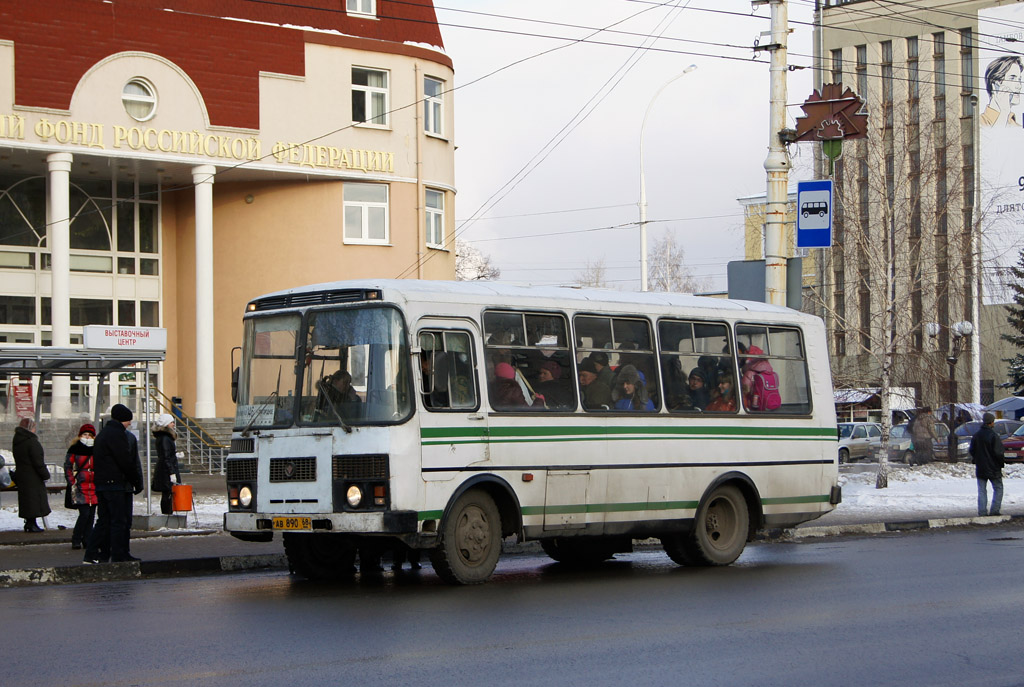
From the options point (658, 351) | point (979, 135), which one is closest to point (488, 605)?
point (658, 351)

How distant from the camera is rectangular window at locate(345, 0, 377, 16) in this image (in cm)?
4088

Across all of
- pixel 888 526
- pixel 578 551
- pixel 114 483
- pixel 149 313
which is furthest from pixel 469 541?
pixel 149 313

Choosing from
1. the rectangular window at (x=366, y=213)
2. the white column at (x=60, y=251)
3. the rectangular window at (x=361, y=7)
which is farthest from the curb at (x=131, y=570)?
the rectangular window at (x=361, y=7)

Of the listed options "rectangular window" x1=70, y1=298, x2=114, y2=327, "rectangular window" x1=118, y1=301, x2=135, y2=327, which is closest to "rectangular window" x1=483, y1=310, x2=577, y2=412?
"rectangular window" x1=70, y1=298, x2=114, y2=327

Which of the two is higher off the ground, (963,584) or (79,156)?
(79,156)

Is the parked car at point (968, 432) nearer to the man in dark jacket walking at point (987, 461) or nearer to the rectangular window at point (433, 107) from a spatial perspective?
the rectangular window at point (433, 107)

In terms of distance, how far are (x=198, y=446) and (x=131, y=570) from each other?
76.2ft

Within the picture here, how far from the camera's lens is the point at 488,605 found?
11.5 metres

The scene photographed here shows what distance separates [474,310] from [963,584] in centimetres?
535

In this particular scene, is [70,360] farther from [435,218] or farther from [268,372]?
[435,218]

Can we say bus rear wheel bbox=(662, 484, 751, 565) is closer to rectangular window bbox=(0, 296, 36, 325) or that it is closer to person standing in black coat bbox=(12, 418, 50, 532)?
person standing in black coat bbox=(12, 418, 50, 532)

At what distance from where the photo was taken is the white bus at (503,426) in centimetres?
1252

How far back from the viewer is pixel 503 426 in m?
13.3

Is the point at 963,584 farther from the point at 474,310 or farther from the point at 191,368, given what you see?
the point at 191,368
